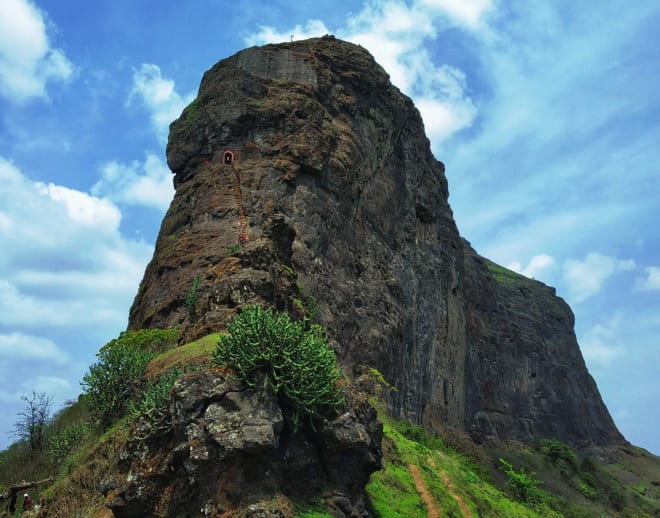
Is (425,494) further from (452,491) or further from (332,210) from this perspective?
(332,210)

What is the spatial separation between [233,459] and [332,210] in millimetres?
29052

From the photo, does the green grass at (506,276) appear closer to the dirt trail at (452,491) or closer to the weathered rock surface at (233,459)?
the dirt trail at (452,491)

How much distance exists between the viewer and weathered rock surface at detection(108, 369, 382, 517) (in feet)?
43.9

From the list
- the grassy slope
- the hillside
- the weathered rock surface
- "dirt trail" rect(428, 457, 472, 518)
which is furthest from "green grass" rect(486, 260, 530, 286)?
the weathered rock surface

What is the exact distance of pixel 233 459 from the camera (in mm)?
13398

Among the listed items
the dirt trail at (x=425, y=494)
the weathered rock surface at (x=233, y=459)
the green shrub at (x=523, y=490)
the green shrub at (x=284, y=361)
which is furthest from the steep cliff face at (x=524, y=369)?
the green shrub at (x=284, y=361)

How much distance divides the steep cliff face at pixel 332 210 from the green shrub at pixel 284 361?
7.10 meters

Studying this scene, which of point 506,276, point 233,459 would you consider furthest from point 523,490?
point 506,276

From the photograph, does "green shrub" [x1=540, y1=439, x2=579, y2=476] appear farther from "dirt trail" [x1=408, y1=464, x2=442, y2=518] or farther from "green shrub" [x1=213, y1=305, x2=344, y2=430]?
"green shrub" [x1=213, y1=305, x2=344, y2=430]

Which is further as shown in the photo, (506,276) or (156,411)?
(506,276)

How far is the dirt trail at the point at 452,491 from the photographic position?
24484mm

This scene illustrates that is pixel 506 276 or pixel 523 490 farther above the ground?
pixel 506 276

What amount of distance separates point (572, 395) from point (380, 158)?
58.4 metres

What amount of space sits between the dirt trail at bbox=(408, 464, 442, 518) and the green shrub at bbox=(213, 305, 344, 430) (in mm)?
8600
